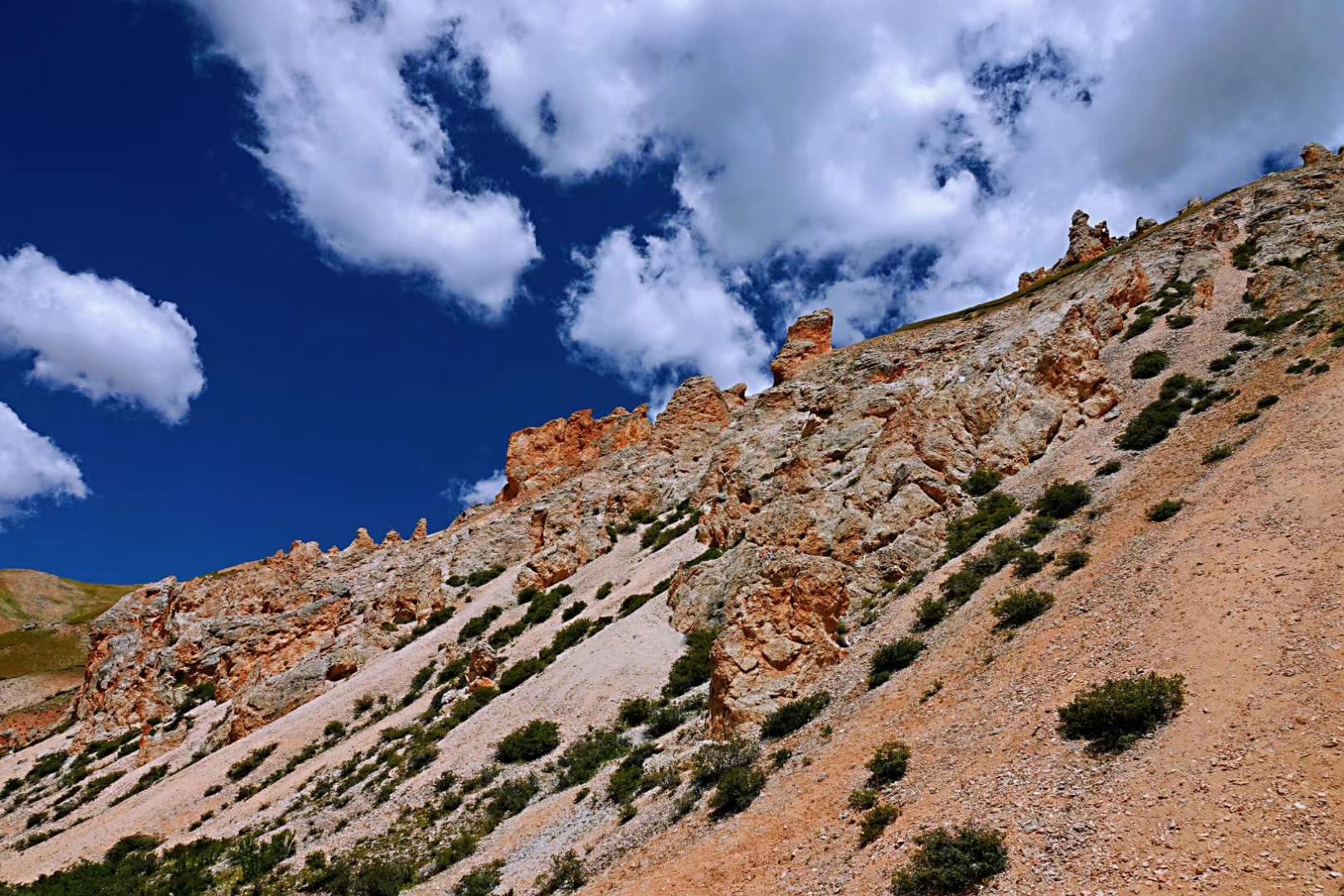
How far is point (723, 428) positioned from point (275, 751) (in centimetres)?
4287

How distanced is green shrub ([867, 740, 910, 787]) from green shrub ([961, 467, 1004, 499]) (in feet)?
59.6

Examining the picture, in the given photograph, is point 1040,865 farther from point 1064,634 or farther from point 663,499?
point 663,499

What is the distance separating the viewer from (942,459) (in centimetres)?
3186

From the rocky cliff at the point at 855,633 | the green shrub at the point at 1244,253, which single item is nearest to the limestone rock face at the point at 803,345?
the rocky cliff at the point at 855,633

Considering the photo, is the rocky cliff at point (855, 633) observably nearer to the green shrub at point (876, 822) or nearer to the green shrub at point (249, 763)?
the green shrub at point (876, 822)

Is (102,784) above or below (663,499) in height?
below

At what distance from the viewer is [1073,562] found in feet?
63.4

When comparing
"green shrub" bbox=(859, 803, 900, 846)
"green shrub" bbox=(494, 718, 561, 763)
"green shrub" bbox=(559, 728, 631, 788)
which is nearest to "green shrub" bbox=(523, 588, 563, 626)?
"green shrub" bbox=(494, 718, 561, 763)

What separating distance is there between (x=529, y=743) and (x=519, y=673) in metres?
8.32

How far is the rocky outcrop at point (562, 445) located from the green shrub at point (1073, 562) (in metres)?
54.6

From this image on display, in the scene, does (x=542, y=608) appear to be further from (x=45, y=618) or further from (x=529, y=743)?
(x=45, y=618)

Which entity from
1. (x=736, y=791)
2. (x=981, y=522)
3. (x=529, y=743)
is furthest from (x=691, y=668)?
(x=981, y=522)

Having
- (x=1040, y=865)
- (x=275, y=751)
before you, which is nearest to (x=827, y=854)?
(x=1040, y=865)

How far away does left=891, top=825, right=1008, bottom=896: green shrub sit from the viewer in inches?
385
